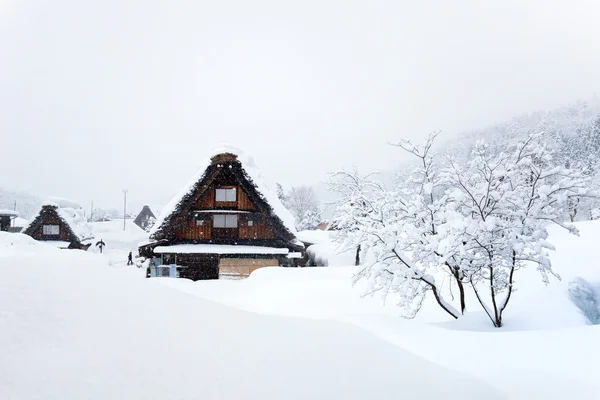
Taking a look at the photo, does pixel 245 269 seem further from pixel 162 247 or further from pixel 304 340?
pixel 304 340

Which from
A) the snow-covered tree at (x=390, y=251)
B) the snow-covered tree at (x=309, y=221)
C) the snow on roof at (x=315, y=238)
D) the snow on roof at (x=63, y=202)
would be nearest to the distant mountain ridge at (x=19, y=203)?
the snow on roof at (x=63, y=202)

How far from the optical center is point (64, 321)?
101 inches

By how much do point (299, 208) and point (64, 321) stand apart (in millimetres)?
53131

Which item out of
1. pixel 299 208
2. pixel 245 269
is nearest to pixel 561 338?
pixel 245 269

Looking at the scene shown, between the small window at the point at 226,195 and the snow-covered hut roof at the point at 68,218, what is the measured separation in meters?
23.7

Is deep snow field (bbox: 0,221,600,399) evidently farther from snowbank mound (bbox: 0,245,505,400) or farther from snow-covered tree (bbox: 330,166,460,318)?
snow-covered tree (bbox: 330,166,460,318)

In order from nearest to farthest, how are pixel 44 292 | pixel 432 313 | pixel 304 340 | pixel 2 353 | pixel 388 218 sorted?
pixel 2 353, pixel 44 292, pixel 304 340, pixel 388 218, pixel 432 313

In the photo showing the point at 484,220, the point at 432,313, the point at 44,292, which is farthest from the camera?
the point at 432,313

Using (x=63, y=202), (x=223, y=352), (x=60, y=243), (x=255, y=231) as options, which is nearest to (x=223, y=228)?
(x=255, y=231)

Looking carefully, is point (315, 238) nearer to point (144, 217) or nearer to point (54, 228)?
point (54, 228)

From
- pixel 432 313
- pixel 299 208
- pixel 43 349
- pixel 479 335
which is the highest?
pixel 299 208

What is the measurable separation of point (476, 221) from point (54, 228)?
3762 cm

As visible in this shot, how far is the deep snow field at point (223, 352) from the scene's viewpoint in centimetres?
213

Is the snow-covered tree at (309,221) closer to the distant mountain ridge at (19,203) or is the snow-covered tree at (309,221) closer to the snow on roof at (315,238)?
the snow on roof at (315,238)
